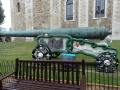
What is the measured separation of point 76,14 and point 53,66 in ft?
73.6

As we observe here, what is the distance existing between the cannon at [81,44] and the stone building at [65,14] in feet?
46.5

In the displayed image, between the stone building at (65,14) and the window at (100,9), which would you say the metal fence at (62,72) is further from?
the window at (100,9)

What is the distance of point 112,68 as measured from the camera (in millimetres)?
8570

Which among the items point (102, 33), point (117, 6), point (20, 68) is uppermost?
point (117, 6)

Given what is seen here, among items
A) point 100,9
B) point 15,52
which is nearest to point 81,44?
point 15,52

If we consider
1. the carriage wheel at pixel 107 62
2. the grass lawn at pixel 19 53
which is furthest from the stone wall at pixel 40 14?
the carriage wheel at pixel 107 62

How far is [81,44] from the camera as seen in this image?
9453 mm

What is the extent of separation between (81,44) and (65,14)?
20311mm

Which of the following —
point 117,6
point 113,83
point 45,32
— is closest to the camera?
point 113,83

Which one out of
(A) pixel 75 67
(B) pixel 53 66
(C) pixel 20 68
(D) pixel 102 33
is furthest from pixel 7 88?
(D) pixel 102 33

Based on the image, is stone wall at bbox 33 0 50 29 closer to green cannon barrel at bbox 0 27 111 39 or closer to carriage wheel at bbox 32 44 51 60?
green cannon barrel at bbox 0 27 111 39

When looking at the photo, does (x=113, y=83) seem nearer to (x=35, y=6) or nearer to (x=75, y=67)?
(x=75, y=67)

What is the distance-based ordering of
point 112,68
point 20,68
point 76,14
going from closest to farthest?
1. point 20,68
2. point 112,68
3. point 76,14

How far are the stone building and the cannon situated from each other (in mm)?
14172
